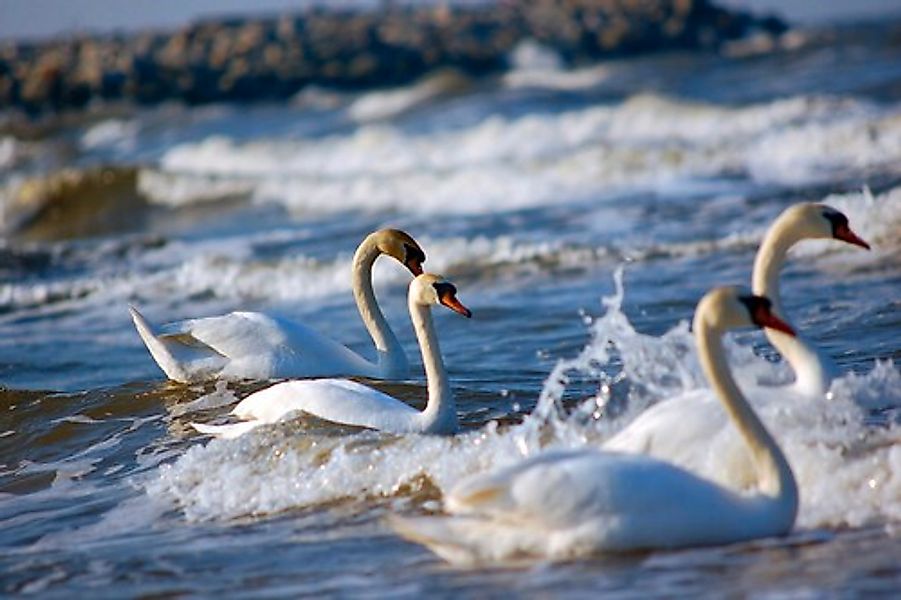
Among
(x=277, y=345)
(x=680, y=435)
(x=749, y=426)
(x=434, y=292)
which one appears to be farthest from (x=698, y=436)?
(x=277, y=345)

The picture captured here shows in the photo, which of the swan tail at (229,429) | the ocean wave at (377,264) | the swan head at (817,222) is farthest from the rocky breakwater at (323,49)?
the swan head at (817,222)

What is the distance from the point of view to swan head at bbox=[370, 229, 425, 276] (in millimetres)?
10055

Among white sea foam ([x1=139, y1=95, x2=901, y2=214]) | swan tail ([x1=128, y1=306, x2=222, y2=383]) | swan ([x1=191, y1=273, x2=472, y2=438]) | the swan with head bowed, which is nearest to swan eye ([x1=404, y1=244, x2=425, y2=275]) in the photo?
swan tail ([x1=128, y1=306, x2=222, y2=383])

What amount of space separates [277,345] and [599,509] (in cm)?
443

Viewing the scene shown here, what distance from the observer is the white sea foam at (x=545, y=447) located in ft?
21.8

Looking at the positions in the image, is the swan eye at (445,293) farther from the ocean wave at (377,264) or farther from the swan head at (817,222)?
the ocean wave at (377,264)

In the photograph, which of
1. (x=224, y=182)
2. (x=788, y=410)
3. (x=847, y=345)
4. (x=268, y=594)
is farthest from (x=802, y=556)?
(x=224, y=182)

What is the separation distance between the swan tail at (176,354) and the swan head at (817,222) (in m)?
3.83

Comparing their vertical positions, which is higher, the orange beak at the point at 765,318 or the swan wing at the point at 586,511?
the orange beak at the point at 765,318

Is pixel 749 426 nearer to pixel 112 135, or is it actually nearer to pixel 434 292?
pixel 434 292

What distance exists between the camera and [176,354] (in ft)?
33.8

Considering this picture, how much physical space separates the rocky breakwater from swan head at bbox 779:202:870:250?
42270 millimetres

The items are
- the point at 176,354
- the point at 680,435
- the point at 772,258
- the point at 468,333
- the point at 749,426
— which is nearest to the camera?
the point at 749,426

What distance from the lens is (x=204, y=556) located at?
675 centimetres
